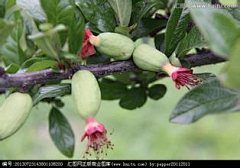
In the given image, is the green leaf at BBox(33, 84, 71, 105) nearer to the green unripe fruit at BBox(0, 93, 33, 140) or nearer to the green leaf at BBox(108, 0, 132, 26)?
the green unripe fruit at BBox(0, 93, 33, 140)

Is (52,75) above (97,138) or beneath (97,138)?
above

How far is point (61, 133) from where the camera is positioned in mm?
1354

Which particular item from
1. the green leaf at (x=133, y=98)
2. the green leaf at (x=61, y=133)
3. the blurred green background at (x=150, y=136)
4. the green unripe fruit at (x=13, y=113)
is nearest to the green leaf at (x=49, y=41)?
the green unripe fruit at (x=13, y=113)

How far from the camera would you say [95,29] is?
985mm

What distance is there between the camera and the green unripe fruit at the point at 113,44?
904mm

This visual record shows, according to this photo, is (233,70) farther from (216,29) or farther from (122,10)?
(122,10)

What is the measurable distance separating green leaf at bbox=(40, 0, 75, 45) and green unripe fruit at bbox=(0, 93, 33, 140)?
0.55 feet

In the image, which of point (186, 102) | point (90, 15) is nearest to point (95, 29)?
point (90, 15)

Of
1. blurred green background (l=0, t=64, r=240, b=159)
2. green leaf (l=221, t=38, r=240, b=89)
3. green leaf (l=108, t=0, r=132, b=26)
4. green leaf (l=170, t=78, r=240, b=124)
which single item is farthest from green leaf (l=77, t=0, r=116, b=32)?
blurred green background (l=0, t=64, r=240, b=159)

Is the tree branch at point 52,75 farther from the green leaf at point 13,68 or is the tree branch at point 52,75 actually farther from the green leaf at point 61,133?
the green leaf at point 61,133

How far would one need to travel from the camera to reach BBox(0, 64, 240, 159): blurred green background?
345 cm

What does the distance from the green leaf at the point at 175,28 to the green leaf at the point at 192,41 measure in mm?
18

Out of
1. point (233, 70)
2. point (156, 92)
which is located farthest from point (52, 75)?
point (156, 92)

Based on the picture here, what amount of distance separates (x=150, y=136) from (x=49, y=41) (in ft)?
9.91
